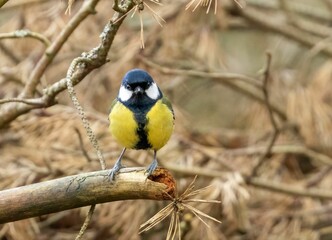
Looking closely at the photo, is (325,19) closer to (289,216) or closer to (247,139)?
(247,139)

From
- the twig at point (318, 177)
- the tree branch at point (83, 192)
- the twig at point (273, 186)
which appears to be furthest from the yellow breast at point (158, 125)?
the twig at point (318, 177)

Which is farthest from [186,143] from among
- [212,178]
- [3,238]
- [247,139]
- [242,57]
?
[242,57]

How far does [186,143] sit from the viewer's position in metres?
2.80

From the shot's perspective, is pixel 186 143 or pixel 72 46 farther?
pixel 72 46

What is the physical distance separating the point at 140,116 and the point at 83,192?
0.25 metres

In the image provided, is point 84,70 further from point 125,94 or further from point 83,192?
point 83,192

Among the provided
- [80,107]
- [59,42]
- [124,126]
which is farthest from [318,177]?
[80,107]

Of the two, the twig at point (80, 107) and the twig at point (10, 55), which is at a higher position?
the twig at point (10, 55)

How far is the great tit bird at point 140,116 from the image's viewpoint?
1623mm

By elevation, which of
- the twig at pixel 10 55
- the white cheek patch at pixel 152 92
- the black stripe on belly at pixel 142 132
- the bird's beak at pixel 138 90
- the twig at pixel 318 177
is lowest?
the black stripe on belly at pixel 142 132

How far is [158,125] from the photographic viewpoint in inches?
64.4

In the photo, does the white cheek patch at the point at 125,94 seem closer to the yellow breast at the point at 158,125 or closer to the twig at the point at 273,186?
the yellow breast at the point at 158,125

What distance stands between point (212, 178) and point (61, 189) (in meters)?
1.24

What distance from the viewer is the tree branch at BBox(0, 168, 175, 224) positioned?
1.48m
